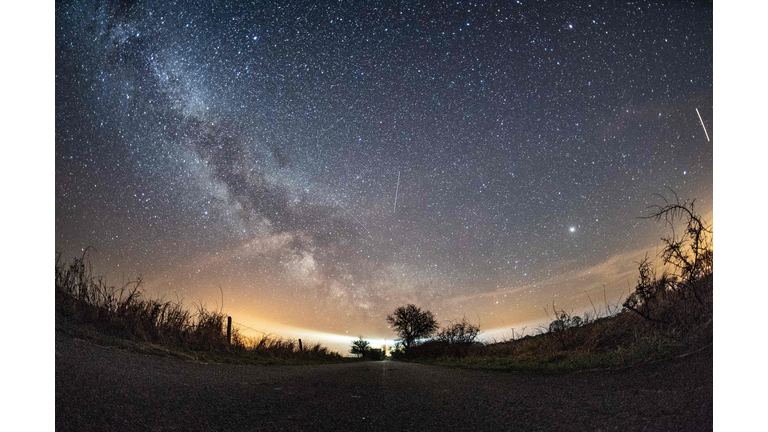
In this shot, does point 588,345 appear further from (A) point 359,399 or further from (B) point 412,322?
(A) point 359,399

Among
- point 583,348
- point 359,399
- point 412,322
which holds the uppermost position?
point 412,322

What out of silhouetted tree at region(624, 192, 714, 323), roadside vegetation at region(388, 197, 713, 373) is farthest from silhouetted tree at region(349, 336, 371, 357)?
silhouetted tree at region(624, 192, 714, 323)

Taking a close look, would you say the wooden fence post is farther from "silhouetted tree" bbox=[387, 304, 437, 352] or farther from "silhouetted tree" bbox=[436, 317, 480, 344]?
"silhouetted tree" bbox=[436, 317, 480, 344]

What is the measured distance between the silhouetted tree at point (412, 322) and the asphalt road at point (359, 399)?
94cm

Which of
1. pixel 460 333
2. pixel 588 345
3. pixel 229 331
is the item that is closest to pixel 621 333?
pixel 588 345

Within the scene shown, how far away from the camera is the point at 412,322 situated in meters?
4.44

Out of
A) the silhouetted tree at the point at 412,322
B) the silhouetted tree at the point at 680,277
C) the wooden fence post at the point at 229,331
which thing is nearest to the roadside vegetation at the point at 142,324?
the wooden fence post at the point at 229,331

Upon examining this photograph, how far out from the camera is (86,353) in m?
3.09

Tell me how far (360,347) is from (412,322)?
783 millimetres

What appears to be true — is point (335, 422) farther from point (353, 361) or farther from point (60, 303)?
point (60, 303)

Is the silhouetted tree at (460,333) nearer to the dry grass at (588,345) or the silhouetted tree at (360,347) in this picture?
the dry grass at (588,345)

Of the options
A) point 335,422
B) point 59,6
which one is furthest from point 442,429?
point 59,6

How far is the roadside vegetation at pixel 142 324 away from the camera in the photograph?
3.53 m

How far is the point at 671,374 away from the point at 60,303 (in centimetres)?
505
